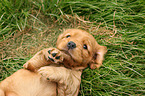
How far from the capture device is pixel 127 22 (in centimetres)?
389

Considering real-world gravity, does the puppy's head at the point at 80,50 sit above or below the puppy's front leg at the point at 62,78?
above

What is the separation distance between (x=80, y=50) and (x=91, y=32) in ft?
4.47

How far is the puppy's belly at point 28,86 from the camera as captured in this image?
255 cm

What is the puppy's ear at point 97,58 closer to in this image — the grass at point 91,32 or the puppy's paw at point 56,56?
the grass at point 91,32

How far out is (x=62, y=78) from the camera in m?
2.56

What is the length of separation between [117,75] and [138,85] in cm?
47

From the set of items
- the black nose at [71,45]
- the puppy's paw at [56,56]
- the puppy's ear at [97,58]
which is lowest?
the puppy's ear at [97,58]

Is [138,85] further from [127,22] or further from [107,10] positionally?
[107,10]

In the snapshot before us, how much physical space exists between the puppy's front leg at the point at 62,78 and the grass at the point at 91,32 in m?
0.63

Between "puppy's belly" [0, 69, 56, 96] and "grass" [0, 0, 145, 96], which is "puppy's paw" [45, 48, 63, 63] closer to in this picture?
"puppy's belly" [0, 69, 56, 96]

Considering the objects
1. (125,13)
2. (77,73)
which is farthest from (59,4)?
(77,73)

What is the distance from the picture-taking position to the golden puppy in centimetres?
252

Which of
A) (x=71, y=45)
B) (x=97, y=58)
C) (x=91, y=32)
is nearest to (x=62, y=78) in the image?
(x=71, y=45)

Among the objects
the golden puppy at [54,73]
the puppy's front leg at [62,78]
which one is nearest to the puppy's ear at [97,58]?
the golden puppy at [54,73]
